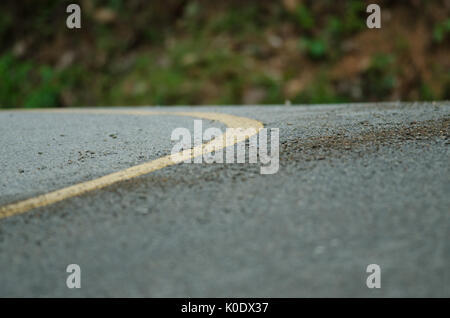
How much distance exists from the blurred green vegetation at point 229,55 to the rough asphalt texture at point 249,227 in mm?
9389

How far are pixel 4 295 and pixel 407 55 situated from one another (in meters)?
12.8

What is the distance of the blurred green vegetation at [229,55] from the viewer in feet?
41.5

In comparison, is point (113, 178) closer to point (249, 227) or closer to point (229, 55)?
point (249, 227)

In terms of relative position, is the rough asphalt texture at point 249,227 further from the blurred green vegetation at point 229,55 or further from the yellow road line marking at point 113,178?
the blurred green vegetation at point 229,55

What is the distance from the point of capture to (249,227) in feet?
6.76

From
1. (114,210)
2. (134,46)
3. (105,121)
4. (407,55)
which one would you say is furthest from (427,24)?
(114,210)

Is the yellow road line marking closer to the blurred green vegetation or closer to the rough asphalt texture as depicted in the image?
the rough asphalt texture

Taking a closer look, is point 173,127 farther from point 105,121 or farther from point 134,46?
point 134,46

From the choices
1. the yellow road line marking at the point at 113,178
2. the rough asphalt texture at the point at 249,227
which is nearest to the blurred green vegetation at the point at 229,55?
the yellow road line marking at the point at 113,178

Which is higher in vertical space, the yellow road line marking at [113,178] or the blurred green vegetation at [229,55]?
the blurred green vegetation at [229,55]

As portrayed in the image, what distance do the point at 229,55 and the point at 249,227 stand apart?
12.2 m

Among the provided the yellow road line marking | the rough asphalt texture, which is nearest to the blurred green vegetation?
the yellow road line marking

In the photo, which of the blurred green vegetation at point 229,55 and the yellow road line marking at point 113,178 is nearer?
the yellow road line marking at point 113,178
